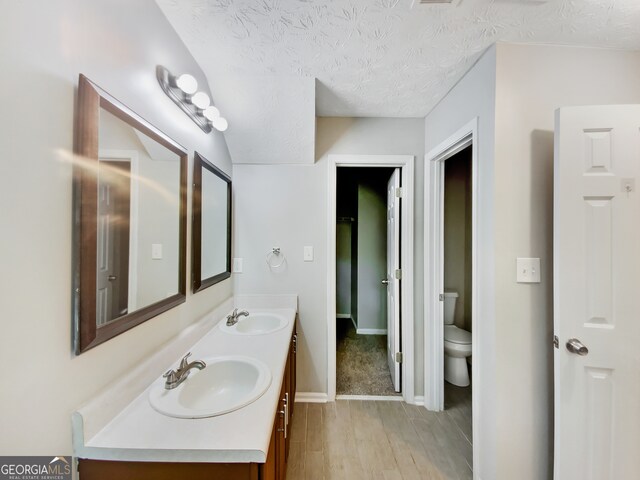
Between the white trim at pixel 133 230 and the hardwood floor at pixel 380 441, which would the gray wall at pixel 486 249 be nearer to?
the hardwood floor at pixel 380 441

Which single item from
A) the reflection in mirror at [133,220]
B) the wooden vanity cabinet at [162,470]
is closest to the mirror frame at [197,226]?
the reflection in mirror at [133,220]

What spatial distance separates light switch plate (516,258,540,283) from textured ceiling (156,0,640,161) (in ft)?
3.59

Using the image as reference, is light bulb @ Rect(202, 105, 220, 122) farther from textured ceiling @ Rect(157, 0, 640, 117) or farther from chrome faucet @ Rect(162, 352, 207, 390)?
chrome faucet @ Rect(162, 352, 207, 390)

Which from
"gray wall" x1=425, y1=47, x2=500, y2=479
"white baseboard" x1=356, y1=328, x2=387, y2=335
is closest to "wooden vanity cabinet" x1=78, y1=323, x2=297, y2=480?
"gray wall" x1=425, y1=47, x2=500, y2=479

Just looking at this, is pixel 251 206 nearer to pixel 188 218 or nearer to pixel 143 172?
pixel 188 218

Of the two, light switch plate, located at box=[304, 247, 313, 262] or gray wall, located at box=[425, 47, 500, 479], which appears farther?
light switch plate, located at box=[304, 247, 313, 262]

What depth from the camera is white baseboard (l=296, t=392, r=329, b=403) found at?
202 centimetres

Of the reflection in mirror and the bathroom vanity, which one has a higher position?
the reflection in mirror

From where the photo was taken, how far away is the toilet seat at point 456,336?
2.17 meters

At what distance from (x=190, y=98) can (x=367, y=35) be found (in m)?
0.93

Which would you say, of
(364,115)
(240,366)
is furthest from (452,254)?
(240,366)

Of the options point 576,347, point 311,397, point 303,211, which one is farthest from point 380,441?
point 303,211

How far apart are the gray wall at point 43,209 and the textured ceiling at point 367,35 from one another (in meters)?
0.50

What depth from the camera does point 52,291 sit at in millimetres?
633
